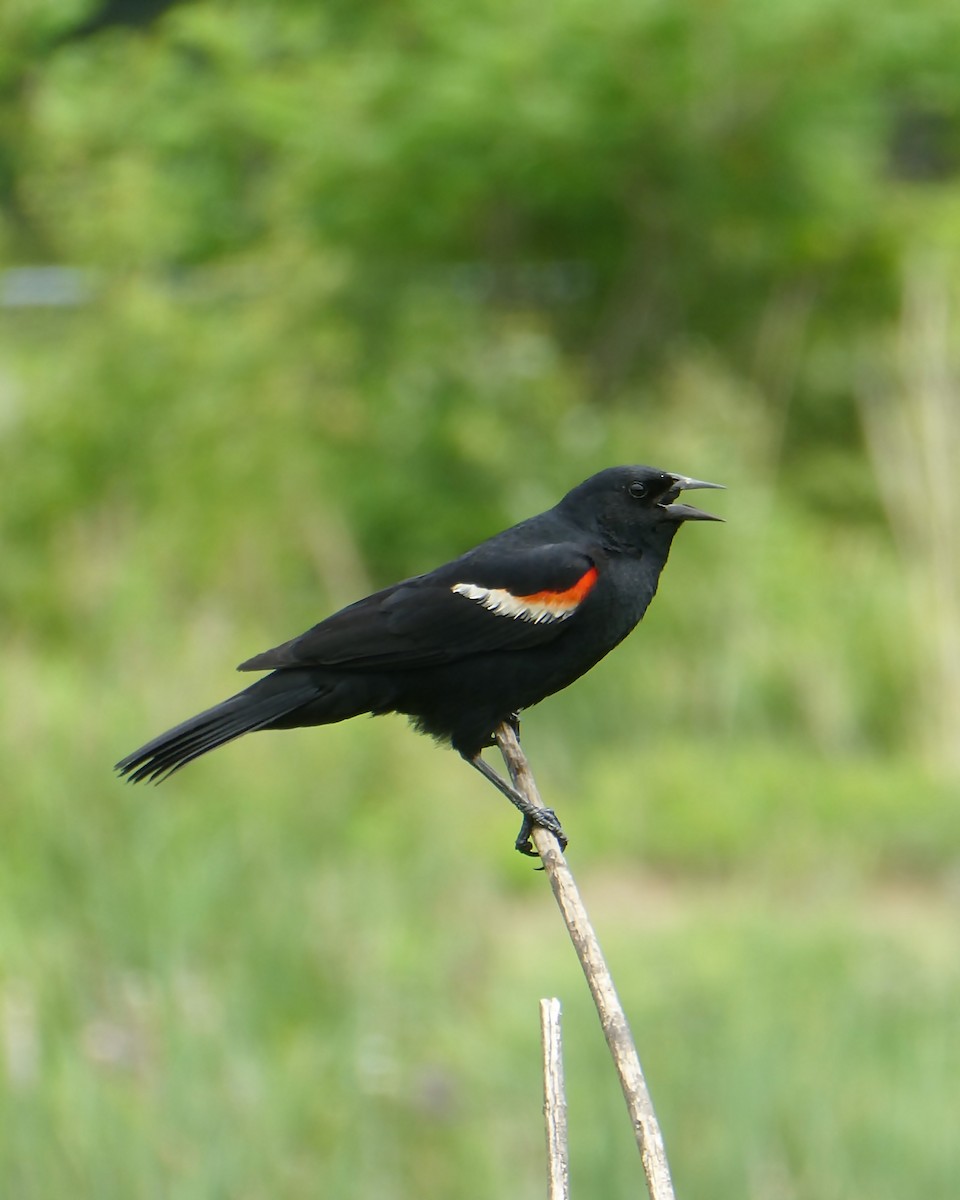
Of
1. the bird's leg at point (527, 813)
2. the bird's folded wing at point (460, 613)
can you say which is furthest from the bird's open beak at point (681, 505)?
the bird's leg at point (527, 813)

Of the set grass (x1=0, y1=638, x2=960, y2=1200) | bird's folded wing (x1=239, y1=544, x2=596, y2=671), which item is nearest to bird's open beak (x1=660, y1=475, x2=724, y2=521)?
bird's folded wing (x1=239, y1=544, x2=596, y2=671)

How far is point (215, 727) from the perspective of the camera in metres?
1.96

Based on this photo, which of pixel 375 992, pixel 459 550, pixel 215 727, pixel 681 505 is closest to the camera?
pixel 215 727

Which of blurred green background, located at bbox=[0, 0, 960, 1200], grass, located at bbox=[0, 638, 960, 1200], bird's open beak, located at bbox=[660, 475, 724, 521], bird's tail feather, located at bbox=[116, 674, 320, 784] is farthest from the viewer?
blurred green background, located at bbox=[0, 0, 960, 1200]

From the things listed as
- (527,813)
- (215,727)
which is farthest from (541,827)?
(215,727)

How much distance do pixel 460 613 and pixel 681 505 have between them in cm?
32

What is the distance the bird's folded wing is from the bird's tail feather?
0.05 m

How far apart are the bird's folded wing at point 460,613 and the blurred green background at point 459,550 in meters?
1.08

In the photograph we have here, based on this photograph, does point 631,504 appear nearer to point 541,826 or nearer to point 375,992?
point 541,826

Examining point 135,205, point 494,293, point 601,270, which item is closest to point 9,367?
point 135,205

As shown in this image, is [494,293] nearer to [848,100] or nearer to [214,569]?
[848,100]

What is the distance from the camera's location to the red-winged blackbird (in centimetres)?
220

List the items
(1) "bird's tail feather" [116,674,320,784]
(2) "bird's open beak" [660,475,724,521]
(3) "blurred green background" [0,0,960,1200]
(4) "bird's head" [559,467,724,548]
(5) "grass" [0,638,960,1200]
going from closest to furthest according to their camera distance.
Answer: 1. (1) "bird's tail feather" [116,674,320,784]
2. (2) "bird's open beak" [660,475,724,521]
3. (4) "bird's head" [559,467,724,548]
4. (5) "grass" [0,638,960,1200]
5. (3) "blurred green background" [0,0,960,1200]

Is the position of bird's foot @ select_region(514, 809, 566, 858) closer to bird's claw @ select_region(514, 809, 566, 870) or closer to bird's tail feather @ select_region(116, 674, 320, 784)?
bird's claw @ select_region(514, 809, 566, 870)
